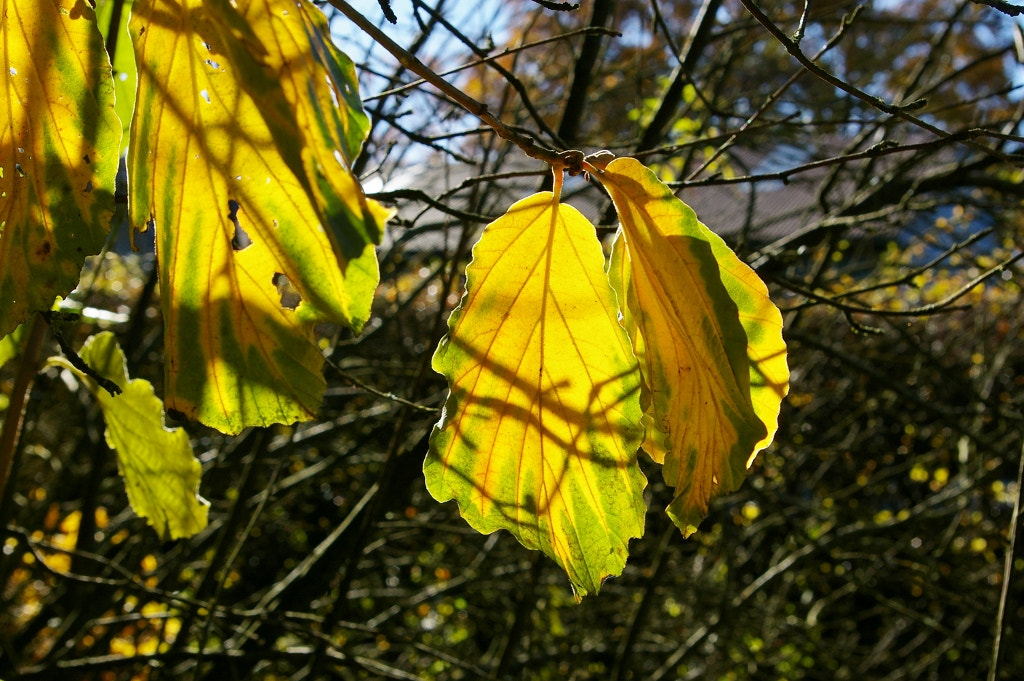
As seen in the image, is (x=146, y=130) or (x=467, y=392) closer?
(x=146, y=130)

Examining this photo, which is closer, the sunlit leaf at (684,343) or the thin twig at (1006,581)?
the sunlit leaf at (684,343)

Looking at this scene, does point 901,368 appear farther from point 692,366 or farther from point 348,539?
point 692,366

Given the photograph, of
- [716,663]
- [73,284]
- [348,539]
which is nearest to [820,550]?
[716,663]

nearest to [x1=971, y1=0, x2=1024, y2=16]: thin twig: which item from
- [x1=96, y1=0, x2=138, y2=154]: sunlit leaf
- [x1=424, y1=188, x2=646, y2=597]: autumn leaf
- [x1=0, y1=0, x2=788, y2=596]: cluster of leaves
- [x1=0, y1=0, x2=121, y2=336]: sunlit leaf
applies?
[x1=0, y1=0, x2=788, y2=596]: cluster of leaves

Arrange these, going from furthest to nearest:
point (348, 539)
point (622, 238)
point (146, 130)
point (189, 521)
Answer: point (348, 539)
point (189, 521)
point (622, 238)
point (146, 130)

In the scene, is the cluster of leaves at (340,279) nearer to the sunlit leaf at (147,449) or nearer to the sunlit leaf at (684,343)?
the sunlit leaf at (684,343)

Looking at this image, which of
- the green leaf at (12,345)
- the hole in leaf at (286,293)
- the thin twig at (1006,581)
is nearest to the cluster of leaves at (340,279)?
the hole in leaf at (286,293)
